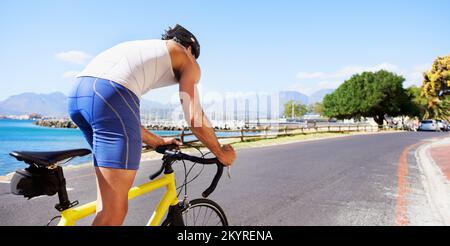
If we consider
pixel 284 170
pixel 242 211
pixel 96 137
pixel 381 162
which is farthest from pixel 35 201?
pixel 381 162

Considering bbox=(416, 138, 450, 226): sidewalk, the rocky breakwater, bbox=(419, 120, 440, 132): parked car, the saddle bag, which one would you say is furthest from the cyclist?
the rocky breakwater

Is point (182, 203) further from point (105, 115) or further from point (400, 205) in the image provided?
point (400, 205)

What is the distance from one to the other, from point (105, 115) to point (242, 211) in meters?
3.33

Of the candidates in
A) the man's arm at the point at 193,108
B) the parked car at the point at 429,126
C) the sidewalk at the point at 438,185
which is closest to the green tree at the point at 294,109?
the parked car at the point at 429,126

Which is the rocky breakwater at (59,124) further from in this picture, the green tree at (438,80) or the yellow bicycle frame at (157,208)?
the yellow bicycle frame at (157,208)

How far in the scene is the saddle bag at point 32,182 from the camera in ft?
5.69

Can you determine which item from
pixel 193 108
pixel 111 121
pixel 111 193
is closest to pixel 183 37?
pixel 193 108

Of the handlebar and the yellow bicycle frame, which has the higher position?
the handlebar

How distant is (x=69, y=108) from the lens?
1.99 meters

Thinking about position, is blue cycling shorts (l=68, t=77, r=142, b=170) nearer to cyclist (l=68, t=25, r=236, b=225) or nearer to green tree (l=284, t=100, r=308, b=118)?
cyclist (l=68, t=25, r=236, b=225)

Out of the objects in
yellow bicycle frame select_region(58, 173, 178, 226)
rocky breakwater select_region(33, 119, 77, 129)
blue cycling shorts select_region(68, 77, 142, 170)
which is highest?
blue cycling shorts select_region(68, 77, 142, 170)

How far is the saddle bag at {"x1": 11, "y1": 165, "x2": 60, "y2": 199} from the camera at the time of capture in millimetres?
1734

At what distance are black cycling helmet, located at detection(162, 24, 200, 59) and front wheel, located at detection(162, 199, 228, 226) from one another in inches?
45.8

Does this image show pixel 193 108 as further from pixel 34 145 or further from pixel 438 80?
pixel 34 145
